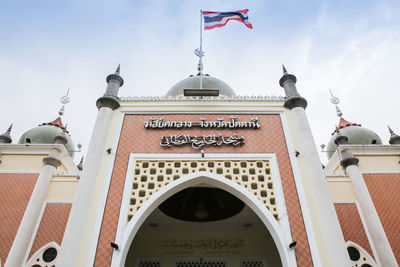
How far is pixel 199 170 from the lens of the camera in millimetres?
6941

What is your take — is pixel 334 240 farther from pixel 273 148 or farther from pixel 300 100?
pixel 300 100

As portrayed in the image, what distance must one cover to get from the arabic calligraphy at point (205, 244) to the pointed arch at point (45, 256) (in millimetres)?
3436

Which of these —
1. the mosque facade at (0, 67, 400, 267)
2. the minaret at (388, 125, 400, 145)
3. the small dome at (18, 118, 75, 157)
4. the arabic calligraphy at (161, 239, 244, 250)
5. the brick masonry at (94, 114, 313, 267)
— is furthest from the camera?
the small dome at (18, 118, 75, 157)

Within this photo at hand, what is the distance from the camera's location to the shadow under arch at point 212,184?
576 centimetres

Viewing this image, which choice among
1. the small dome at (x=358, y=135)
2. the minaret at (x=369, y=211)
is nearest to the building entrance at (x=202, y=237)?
the minaret at (x=369, y=211)

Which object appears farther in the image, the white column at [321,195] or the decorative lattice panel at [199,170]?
the decorative lattice panel at [199,170]

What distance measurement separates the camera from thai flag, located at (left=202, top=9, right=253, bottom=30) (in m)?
10.2

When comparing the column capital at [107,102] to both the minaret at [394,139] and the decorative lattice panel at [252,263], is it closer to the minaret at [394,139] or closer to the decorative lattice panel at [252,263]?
the decorative lattice panel at [252,263]

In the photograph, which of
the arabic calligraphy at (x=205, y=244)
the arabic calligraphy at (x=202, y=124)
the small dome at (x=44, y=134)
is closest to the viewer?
the arabic calligraphy at (x=202, y=124)

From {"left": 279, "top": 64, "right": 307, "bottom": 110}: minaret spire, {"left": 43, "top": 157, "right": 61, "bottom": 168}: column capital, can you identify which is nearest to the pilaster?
{"left": 279, "top": 64, "right": 307, "bottom": 110}: minaret spire

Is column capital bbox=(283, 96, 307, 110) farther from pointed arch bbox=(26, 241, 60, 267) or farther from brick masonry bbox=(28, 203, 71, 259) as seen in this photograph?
A: pointed arch bbox=(26, 241, 60, 267)

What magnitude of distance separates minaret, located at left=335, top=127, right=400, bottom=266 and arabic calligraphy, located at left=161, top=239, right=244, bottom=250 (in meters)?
3.84

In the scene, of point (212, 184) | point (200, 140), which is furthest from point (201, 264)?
point (200, 140)

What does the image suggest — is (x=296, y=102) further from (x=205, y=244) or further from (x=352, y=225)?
(x=205, y=244)
